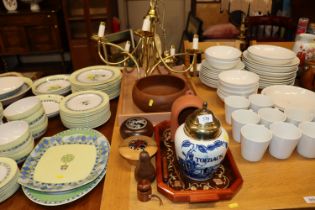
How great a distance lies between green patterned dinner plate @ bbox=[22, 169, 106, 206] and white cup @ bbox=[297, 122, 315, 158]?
0.64 metres

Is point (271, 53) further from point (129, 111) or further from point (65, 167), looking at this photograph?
point (65, 167)

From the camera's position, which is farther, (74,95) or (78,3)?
(78,3)

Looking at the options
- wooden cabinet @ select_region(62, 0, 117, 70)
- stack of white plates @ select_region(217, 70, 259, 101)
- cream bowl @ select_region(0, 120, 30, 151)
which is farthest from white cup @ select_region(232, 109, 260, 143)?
wooden cabinet @ select_region(62, 0, 117, 70)

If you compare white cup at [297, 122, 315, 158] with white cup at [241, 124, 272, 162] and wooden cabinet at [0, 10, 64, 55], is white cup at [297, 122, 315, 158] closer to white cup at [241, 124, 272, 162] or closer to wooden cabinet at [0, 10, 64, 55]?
white cup at [241, 124, 272, 162]

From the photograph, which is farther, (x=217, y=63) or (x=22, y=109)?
(x=217, y=63)

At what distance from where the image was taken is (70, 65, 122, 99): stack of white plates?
4.17ft

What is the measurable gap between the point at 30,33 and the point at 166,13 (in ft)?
5.49

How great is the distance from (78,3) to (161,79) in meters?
2.34

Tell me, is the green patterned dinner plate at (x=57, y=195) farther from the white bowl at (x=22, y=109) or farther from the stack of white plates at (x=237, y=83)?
the stack of white plates at (x=237, y=83)

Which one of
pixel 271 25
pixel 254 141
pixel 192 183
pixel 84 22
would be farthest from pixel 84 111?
pixel 84 22

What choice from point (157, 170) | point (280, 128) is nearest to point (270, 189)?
point (280, 128)

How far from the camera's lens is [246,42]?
1550 millimetres

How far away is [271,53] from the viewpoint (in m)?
1.34

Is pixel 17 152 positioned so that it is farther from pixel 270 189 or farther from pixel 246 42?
pixel 246 42
